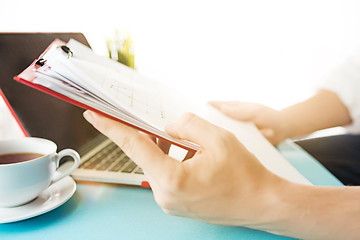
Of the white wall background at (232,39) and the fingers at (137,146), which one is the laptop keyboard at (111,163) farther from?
the white wall background at (232,39)

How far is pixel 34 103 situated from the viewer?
59 centimetres

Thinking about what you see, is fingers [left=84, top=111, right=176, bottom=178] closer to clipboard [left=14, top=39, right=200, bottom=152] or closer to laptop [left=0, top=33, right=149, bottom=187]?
clipboard [left=14, top=39, right=200, bottom=152]

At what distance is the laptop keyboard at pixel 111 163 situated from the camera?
2.03 feet

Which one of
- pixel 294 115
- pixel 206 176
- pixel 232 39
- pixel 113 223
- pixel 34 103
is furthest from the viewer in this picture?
pixel 232 39

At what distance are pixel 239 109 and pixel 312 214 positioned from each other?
50 cm

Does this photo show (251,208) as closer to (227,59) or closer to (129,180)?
(129,180)

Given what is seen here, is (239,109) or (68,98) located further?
(239,109)

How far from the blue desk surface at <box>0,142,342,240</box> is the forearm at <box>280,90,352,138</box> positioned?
0.57 metres

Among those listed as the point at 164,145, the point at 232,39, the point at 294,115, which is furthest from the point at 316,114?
the point at 232,39

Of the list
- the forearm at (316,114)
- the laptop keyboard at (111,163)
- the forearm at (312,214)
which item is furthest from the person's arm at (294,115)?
the forearm at (312,214)

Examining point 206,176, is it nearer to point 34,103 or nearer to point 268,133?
point 34,103

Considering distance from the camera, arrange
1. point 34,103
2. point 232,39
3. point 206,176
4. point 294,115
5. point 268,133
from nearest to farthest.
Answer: point 206,176 < point 34,103 < point 268,133 < point 294,115 < point 232,39

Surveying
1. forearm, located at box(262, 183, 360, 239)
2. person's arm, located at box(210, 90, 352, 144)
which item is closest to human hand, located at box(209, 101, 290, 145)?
person's arm, located at box(210, 90, 352, 144)

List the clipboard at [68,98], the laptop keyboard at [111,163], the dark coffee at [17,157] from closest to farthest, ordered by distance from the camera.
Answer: the clipboard at [68,98] → the dark coffee at [17,157] → the laptop keyboard at [111,163]
